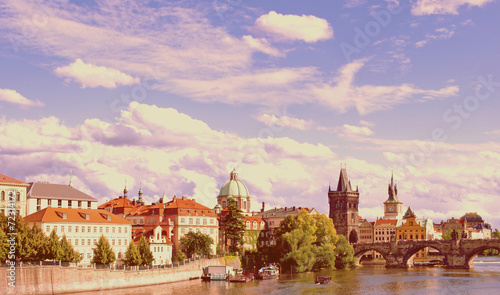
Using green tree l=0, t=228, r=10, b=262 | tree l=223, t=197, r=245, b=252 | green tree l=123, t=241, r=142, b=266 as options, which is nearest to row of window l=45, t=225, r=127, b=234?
green tree l=123, t=241, r=142, b=266

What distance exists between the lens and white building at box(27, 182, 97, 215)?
125 meters

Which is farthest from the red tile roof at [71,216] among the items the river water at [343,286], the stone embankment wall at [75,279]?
the river water at [343,286]

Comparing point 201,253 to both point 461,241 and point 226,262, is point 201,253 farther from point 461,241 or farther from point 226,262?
point 461,241

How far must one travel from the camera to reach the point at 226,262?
139 m

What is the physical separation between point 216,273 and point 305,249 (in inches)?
1153

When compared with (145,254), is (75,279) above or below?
below

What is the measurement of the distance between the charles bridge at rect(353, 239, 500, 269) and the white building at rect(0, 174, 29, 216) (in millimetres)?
110417

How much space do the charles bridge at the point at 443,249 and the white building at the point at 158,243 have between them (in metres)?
79.9

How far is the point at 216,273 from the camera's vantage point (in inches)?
4840

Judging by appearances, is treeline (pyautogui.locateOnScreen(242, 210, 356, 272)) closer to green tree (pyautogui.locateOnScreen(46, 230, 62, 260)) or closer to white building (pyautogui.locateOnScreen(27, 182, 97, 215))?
white building (pyautogui.locateOnScreen(27, 182, 97, 215))

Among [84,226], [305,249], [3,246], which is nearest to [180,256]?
[84,226]

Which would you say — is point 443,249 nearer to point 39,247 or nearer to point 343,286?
point 343,286

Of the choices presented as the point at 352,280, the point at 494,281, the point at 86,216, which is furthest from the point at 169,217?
the point at 494,281

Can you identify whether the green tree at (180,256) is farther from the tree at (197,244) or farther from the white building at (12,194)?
the white building at (12,194)
